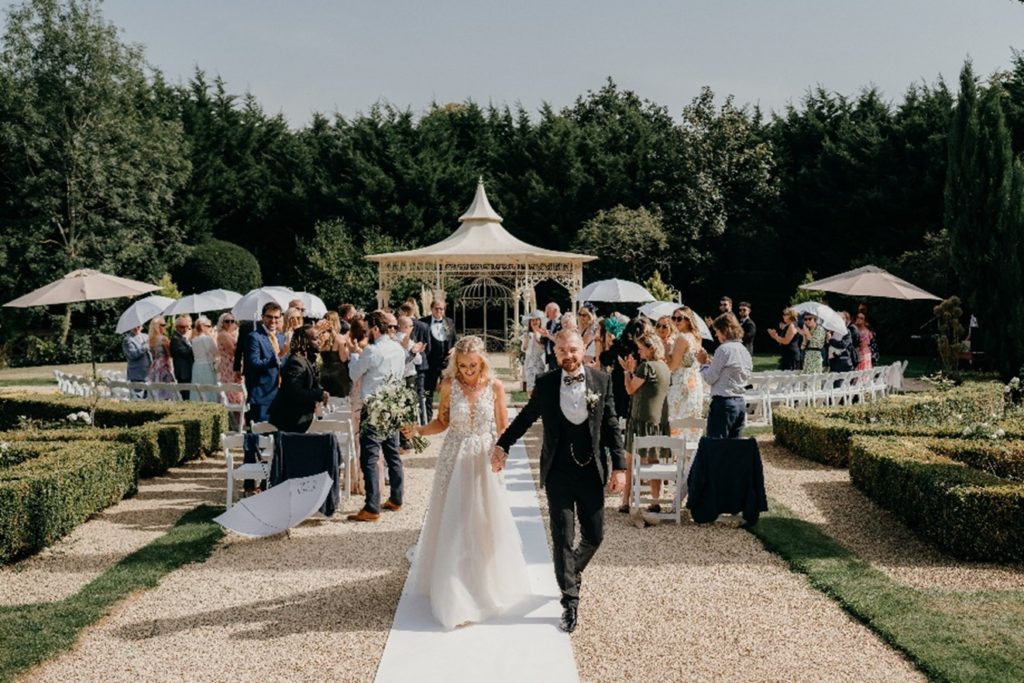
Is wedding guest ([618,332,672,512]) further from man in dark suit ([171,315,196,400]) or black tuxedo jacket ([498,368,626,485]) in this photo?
man in dark suit ([171,315,196,400])

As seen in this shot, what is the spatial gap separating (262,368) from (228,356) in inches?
118

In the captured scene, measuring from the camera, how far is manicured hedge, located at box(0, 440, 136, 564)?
673cm

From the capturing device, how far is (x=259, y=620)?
17.9ft

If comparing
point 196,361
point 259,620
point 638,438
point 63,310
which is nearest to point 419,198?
point 63,310

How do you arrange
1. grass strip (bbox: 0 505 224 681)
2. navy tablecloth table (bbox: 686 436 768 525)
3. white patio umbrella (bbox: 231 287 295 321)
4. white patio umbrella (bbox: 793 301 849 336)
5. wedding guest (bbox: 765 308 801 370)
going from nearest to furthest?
grass strip (bbox: 0 505 224 681) → navy tablecloth table (bbox: 686 436 768 525) → white patio umbrella (bbox: 231 287 295 321) → white patio umbrella (bbox: 793 301 849 336) → wedding guest (bbox: 765 308 801 370)

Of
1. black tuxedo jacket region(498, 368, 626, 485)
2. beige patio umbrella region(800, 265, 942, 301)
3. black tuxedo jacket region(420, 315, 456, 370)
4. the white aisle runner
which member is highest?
beige patio umbrella region(800, 265, 942, 301)

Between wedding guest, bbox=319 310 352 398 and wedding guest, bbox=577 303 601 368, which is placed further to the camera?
wedding guest, bbox=577 303 601 368

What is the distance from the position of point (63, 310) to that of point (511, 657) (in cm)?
2806

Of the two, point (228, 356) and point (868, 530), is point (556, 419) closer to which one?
point (868, 530)

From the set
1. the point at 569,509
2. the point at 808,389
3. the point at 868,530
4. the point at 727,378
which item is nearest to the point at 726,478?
the point at 727,378

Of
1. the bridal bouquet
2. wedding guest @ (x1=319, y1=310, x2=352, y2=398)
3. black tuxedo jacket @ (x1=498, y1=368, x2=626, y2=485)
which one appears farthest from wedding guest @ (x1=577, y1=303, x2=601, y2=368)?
black tuxedo jacket @ (x1=498, y1=368, x2=626, y2=485)

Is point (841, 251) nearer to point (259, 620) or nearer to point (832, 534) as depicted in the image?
point (832, 534)

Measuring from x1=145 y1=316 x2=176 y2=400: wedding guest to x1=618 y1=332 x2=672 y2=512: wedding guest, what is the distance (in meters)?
7.75

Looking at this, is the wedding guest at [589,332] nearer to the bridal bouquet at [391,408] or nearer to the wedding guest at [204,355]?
the wedding guest at [204,355]
